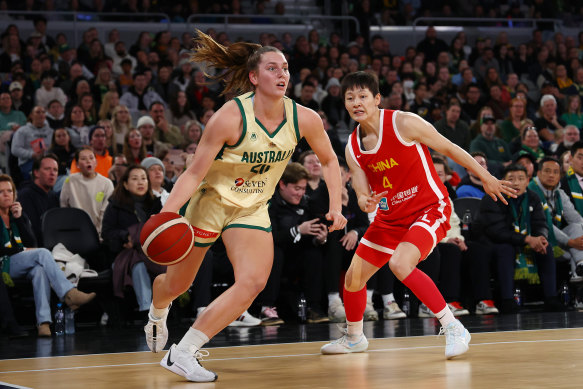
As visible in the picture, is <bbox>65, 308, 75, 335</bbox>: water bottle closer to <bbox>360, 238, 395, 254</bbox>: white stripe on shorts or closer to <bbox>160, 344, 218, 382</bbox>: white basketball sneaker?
<bbox>360, 238, 395, 254</bbox>: white stripe on shorts

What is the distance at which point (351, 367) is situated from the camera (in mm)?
4941

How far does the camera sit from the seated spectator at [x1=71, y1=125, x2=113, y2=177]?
10219mm

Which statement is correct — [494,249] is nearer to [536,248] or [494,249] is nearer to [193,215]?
[536,248]

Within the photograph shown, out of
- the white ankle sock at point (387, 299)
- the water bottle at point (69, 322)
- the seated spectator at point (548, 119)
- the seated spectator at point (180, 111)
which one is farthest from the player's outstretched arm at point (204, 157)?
the seated spectator at point (548, 119)

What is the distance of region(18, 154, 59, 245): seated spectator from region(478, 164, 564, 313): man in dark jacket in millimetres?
4674

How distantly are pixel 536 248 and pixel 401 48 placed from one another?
9.81 meters

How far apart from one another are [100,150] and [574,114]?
819 centimetres

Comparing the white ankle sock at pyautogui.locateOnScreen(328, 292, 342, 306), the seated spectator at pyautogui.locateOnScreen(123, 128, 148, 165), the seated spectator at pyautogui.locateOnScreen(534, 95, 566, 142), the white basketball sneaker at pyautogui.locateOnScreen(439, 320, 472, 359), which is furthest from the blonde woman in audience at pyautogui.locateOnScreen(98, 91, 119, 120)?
the white basketball sneaker at pyautogui.locateOnScreen(439, 320, 472, 359)

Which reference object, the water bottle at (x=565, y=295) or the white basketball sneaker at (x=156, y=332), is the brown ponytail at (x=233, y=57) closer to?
the white basketball sneaker at (x=156, y=332)

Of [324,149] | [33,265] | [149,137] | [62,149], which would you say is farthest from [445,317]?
[149,137]

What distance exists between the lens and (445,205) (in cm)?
570

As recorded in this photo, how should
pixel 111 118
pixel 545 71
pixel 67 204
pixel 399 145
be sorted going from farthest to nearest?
pixel 545 71
pixel 111 118
pixel 67 204
pixel 399 145

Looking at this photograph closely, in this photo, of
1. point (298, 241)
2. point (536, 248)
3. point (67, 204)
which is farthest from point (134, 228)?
point (536, 248)

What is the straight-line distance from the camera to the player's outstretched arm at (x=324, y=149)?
16.4 ft
